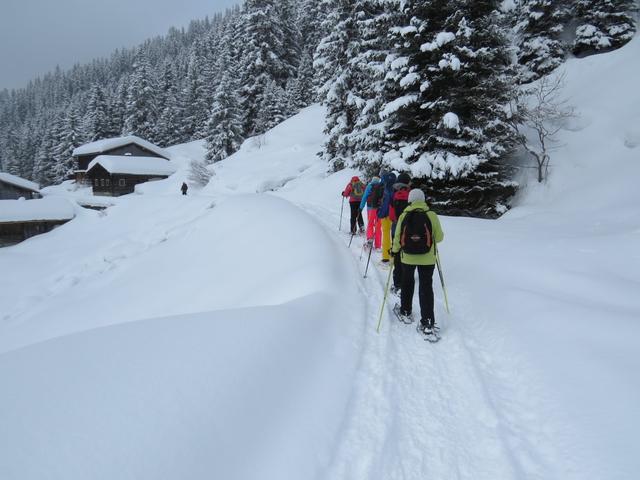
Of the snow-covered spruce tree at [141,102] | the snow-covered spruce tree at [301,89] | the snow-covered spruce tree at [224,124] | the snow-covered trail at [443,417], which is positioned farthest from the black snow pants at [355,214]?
the snow-covered spruce tree at [141,102]

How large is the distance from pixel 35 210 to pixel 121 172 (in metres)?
19.4

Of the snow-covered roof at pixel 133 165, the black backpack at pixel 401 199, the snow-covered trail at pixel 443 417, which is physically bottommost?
the snow-covered trail at pixel 443 417

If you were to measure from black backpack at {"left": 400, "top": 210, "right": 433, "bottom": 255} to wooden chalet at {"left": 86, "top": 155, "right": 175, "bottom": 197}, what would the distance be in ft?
161

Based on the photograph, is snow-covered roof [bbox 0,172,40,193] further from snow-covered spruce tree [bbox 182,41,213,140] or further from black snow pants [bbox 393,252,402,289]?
black snow pants [bbox 393,252,402,289]

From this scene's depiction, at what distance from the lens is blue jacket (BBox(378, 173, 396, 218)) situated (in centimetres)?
709

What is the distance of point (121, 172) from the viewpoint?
45656 millimetres

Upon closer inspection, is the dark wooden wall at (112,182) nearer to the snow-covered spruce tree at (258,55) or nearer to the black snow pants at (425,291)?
the snow-covered spruce tree at (258,55)

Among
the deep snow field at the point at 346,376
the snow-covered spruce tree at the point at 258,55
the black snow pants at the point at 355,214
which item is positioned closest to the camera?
the deep snow field at the point at 346,376

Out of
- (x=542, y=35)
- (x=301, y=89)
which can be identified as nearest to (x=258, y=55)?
(x=301, y=89)

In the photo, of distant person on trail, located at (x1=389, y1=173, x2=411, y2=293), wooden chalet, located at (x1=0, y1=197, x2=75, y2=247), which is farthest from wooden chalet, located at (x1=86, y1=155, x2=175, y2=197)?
distant person on trail, located at (x1=389, y1=173, x2=411, y2=293)

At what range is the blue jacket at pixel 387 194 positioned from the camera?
7086mm

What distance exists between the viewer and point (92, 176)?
47469 millimetres

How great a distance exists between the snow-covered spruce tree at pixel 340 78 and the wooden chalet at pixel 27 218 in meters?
23.1

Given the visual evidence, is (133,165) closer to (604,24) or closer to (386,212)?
(386,212)
